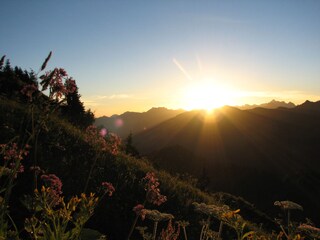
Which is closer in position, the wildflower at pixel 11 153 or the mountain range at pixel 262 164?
the wildflower at pixel 11 153

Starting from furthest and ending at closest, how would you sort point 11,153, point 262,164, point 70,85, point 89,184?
point 262,164 → point 89,184 → point 11,153 → point 70,85

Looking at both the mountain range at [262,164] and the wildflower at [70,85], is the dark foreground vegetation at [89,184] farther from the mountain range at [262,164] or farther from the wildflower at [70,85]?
the mountain range at [262,164]

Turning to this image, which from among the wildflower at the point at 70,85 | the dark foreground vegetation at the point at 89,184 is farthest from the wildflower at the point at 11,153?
the wildflower at the point at 70,85

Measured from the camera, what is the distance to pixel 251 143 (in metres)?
189

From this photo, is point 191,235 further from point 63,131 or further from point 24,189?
point 63,131

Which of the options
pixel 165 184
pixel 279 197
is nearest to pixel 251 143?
pixel 279 197

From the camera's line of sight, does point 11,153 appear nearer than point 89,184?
Yes

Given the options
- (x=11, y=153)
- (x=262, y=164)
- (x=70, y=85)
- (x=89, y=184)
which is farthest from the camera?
(x=262, y=164)

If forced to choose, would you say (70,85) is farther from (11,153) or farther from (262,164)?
(262,164)

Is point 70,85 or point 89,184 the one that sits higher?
point 70,85

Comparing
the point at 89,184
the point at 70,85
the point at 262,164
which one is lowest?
the point at 262,164

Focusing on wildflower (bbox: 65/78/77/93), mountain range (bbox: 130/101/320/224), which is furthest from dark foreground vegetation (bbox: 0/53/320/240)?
mountain range (bbox: 130/101/320/224)

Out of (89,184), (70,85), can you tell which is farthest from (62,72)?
(89,184)

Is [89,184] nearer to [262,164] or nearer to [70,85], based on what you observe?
[70,85]
